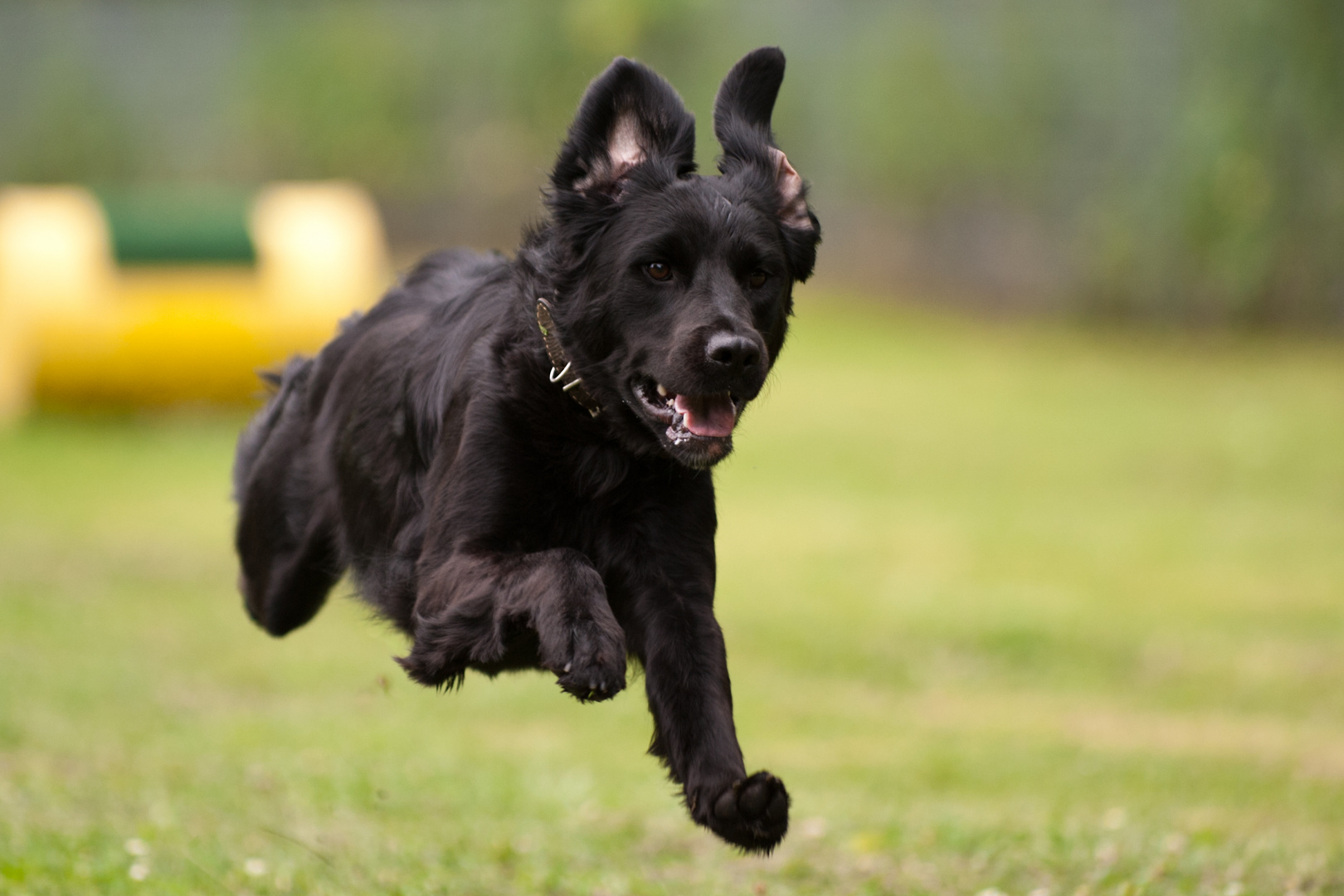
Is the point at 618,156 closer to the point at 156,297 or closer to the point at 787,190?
the point at 787,190

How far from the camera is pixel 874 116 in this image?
33.2 m

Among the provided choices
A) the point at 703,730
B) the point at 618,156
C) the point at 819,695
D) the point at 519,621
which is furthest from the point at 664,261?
the point at 819,695

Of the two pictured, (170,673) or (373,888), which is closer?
(373,888)

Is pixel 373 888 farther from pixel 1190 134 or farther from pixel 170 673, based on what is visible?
pixel 1190 134

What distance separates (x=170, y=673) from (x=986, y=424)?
13.8 m

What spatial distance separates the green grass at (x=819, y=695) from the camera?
6062 millimetres

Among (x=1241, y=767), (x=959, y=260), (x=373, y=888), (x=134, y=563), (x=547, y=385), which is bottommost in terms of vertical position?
(x=959, y=260)

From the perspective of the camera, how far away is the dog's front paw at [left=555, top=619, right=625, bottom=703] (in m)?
3.75

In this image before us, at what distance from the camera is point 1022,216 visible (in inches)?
1264

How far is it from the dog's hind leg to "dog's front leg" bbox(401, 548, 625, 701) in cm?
135

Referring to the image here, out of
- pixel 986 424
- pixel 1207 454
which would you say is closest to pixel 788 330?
pixel 1207 454

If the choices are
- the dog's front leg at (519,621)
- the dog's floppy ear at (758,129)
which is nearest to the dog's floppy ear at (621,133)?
the dog's floppy ear at (758,129)

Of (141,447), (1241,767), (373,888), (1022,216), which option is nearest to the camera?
(373,888)

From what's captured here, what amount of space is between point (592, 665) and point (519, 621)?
0.29 metres
